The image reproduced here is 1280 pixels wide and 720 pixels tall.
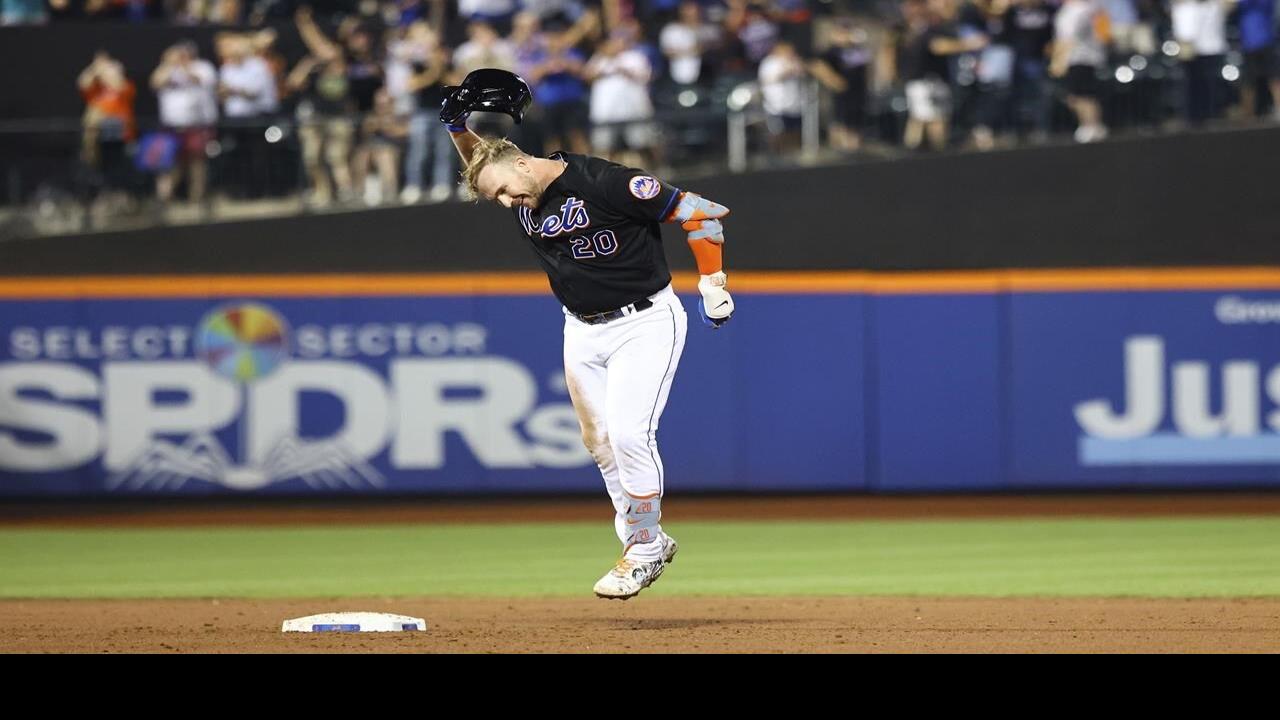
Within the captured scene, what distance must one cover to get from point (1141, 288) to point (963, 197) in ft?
6.42

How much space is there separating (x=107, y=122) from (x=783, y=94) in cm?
577

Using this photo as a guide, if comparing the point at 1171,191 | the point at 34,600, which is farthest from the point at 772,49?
the point at 34,600

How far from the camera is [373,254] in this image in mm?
16109

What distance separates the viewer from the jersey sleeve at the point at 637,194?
702 centimetres

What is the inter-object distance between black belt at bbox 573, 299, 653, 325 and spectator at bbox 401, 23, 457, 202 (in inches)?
318

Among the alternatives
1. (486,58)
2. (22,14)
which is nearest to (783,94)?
(486,58)

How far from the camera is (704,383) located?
15.2 m

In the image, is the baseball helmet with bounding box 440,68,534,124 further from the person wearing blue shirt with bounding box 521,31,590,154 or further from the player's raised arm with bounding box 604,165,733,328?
the person wearing blue shirt with bounding box 521,31,590,154

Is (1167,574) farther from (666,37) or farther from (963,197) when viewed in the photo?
(666,37)

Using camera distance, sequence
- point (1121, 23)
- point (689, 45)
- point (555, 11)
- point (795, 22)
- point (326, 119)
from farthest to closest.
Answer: point (795, 22) < point (555, 11) < point (689, 45) < point (1121, 23) < point (326, 119)

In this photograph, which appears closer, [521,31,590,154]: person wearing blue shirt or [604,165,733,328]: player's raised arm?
[604,165,733,328]: player's raised arm

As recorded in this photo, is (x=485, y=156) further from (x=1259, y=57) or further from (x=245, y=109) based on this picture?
(x=1259, y=57)

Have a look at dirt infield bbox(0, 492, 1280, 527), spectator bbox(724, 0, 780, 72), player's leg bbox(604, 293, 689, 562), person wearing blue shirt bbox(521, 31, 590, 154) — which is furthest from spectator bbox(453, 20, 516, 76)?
player's leg bbox(604, 293, 689, 562)

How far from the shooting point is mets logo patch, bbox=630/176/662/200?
7012mm
